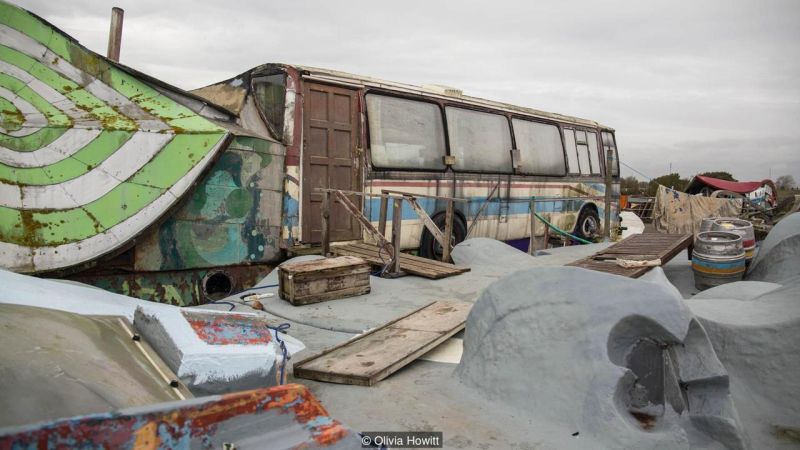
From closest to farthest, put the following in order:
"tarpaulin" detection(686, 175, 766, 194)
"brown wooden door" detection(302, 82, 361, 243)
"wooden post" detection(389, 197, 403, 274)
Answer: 1. "wooden post" detection(389, 197, 403, 274)
2. "brown wooden door" detection(302, 82, 361, 243)
3. "tarpaulin" detection(686, 175, 766, 194)

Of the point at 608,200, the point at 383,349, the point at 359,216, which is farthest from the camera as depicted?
the point at 608,200

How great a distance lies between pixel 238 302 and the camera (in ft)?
18.2

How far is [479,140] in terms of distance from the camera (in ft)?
30.8

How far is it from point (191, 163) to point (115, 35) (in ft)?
9.40

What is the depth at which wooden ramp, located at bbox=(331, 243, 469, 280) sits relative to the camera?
22.1 ft

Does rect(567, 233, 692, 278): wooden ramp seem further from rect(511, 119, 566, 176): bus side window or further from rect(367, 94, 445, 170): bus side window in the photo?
rect(367, 94, 445, 170): bus side window

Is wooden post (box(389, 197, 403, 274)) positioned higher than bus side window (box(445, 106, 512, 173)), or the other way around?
bus side window (box(445, 106, 512, 173))

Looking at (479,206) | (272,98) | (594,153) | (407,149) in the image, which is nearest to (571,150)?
(594,153)

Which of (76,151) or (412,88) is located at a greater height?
(412,88)

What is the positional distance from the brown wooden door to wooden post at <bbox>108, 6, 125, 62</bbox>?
2689mm

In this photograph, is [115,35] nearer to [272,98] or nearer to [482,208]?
[272,98]

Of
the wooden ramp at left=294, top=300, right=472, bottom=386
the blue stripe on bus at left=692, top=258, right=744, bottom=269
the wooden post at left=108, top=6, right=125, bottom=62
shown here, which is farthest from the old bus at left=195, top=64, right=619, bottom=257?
the blue stripe on bus at left=692, top=258, right=744, bottom=269

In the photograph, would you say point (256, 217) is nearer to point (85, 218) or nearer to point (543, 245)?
point (85, 218)

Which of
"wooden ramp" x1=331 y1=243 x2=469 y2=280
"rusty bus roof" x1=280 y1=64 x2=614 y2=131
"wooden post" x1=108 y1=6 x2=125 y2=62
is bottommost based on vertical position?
"wooden ramp" x1=331 y1=243 x2=469 y2=280
